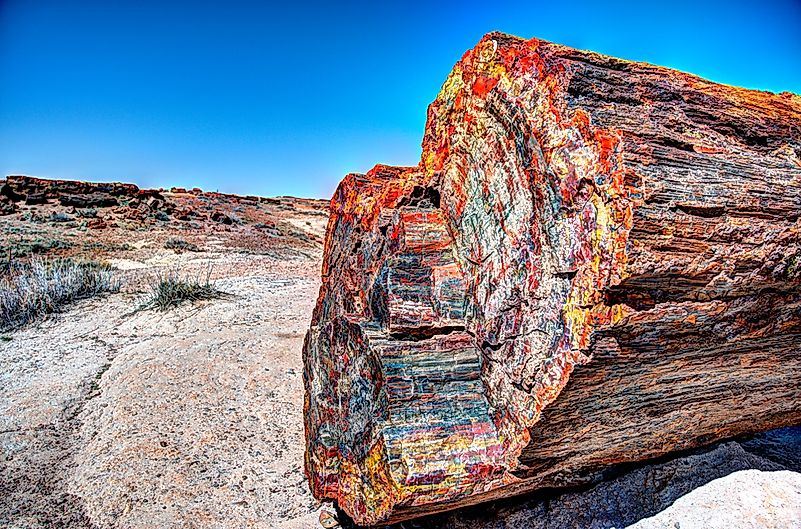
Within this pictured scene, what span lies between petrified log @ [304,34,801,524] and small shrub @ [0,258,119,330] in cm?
572

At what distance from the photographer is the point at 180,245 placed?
44.0 feet

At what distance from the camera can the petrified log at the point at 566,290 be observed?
5.76 ft

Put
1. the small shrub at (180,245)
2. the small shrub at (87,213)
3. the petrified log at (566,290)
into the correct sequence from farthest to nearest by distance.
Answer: the small shrub at (87,213)
the small shrub at (180,245)
the petrified log at (566,290)

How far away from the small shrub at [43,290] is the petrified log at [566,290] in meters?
5.72

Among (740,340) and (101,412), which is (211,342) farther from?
(740,340)

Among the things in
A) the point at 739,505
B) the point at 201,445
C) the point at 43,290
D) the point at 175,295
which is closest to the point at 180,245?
the point at 43,290

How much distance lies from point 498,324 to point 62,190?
82.8ft

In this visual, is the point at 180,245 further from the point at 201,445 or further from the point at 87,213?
the point at 201,445

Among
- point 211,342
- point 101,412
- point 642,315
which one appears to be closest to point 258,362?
point 211,342

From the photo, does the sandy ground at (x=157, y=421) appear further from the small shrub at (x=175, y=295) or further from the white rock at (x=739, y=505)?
the white rock at (x=739, y=505)

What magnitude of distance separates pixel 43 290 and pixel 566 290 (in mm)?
7334

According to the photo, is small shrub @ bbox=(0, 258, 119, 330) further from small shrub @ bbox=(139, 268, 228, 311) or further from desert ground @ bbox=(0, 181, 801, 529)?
small shrub @ bbox=(139, 268, 228, 311)

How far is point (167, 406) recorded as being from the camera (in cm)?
395

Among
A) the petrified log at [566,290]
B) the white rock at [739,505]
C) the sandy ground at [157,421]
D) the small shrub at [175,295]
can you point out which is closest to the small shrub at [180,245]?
the small shrub at [175,295]
